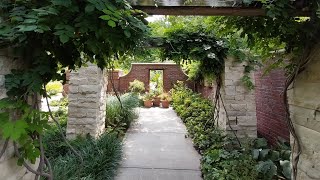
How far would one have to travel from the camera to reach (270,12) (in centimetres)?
168

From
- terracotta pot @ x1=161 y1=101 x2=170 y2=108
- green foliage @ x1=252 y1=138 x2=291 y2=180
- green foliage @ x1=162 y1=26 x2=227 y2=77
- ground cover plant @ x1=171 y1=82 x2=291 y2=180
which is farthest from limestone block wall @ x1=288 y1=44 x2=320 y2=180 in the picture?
terracotta pot @ x1=161 y1=101 x2=170 y2=108

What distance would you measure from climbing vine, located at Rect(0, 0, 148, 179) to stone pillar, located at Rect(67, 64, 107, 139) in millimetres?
3167

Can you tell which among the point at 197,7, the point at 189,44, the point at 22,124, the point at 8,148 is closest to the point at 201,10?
the point at 197,7

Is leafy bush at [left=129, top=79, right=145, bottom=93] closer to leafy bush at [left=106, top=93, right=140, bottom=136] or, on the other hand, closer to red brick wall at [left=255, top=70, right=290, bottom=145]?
leafy bush at [left=106, top=93, right=140, bottom=136]

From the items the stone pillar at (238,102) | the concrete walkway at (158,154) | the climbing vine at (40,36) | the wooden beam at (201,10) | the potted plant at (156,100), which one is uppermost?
the wooden beam at (201,10)

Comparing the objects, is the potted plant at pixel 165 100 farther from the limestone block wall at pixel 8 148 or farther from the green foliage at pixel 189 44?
the limestone block wall at pixel 8 148

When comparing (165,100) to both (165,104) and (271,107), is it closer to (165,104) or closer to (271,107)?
(165,104)

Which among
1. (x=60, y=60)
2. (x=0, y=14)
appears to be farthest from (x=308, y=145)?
(x=0, y=14)

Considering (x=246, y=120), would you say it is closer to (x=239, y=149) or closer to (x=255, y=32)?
(x=239, y=149)

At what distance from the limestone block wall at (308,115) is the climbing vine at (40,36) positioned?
146 cm

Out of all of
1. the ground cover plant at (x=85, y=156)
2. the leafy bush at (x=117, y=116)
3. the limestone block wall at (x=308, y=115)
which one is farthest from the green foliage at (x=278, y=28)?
the leafy bush at (x=117, y=116)

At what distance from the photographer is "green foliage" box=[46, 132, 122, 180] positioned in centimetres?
363

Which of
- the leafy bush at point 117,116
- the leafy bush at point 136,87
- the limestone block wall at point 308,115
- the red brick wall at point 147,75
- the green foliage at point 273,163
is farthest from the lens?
the red brick wall at point 147,75

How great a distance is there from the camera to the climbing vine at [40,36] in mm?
1425
